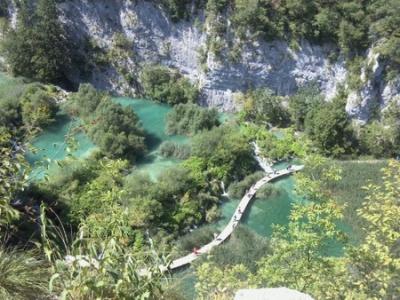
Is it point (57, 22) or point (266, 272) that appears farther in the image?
point (57, 22)

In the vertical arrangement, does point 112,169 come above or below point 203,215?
above

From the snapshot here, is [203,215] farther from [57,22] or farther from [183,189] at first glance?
[57,22]

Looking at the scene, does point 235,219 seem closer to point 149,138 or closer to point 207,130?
point 207,130

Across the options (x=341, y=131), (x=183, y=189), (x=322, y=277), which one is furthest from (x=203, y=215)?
(x=322, y=277)

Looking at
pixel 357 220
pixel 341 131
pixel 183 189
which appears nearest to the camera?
pixel 357 220

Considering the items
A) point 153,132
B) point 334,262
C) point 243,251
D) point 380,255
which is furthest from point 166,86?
point 380,255

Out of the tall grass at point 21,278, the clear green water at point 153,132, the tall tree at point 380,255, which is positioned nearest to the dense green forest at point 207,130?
the clear green water at point 153,132
